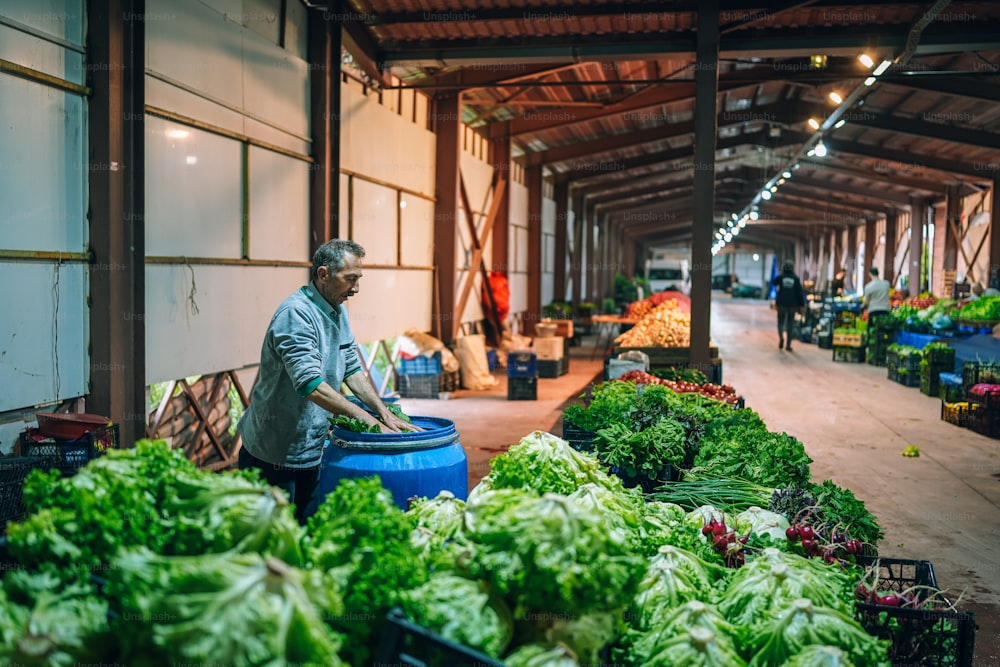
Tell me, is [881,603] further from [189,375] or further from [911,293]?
[911,293]

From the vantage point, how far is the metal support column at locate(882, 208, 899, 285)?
105ft

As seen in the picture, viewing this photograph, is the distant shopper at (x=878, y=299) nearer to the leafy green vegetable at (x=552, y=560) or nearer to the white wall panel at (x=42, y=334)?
A: the white wall panel at (x=42, y=334)

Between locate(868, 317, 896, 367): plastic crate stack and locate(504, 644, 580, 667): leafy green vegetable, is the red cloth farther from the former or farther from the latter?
locate(504, 644, 580, 667): leafy green vegetable

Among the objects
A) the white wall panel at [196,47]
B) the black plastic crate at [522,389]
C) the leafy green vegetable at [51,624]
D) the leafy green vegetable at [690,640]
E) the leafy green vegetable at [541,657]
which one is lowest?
the black plastic crate at [522,389]

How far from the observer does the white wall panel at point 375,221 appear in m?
11.8

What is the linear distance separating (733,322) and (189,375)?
95.5 ft

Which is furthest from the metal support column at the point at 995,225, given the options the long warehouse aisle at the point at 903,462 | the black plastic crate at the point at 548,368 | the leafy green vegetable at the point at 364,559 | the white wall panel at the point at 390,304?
the leafy green vegetable at the point at 364,559

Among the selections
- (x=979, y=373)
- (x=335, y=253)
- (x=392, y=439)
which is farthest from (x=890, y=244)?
(x=392, y=439)

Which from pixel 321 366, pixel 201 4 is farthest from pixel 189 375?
pixel 321 366

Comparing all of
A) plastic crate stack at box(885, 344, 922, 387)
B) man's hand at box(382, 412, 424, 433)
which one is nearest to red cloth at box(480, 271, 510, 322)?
plastic crate stack at box(885, 344, 922, 387)

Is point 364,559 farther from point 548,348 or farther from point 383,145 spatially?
point 548,348

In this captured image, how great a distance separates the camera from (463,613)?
7.33 feet

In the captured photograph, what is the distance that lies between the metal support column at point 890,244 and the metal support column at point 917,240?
3889 mm

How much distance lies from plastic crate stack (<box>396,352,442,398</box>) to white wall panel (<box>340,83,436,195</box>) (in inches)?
109
